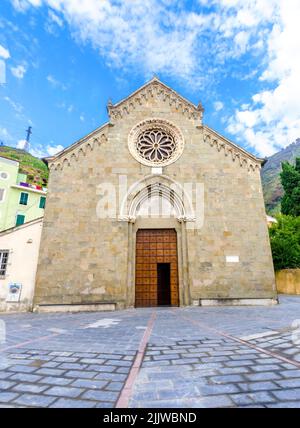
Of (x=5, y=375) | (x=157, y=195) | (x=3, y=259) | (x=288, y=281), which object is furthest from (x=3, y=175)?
(x=288, y=281)

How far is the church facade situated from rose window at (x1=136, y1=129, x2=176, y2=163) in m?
0.06

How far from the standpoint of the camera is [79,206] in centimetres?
1216

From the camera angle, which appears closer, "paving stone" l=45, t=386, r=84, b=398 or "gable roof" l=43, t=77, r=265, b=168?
"paving stone" l=45, t=386, r=84, b=398

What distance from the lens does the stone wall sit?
15898mm

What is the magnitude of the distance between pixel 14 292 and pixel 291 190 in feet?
89.2

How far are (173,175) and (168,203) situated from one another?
1.67m

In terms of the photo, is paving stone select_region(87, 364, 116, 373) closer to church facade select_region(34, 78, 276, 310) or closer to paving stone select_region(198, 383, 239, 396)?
paving stone select_region(198, 383, 239, 396)

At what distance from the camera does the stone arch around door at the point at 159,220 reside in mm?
11625

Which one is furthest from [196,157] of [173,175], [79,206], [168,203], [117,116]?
[79,206]

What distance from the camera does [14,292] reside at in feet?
36.2

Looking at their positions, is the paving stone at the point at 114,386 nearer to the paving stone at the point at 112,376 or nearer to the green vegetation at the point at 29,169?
the paving stone at the point at 112,376

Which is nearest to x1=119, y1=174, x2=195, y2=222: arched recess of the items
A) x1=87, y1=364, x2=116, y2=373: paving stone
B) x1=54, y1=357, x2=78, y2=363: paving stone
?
x1=54, y1=357, x2=78, y2=363: paving stone

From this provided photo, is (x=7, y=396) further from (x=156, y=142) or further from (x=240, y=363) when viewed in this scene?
(x=156, y=142)
